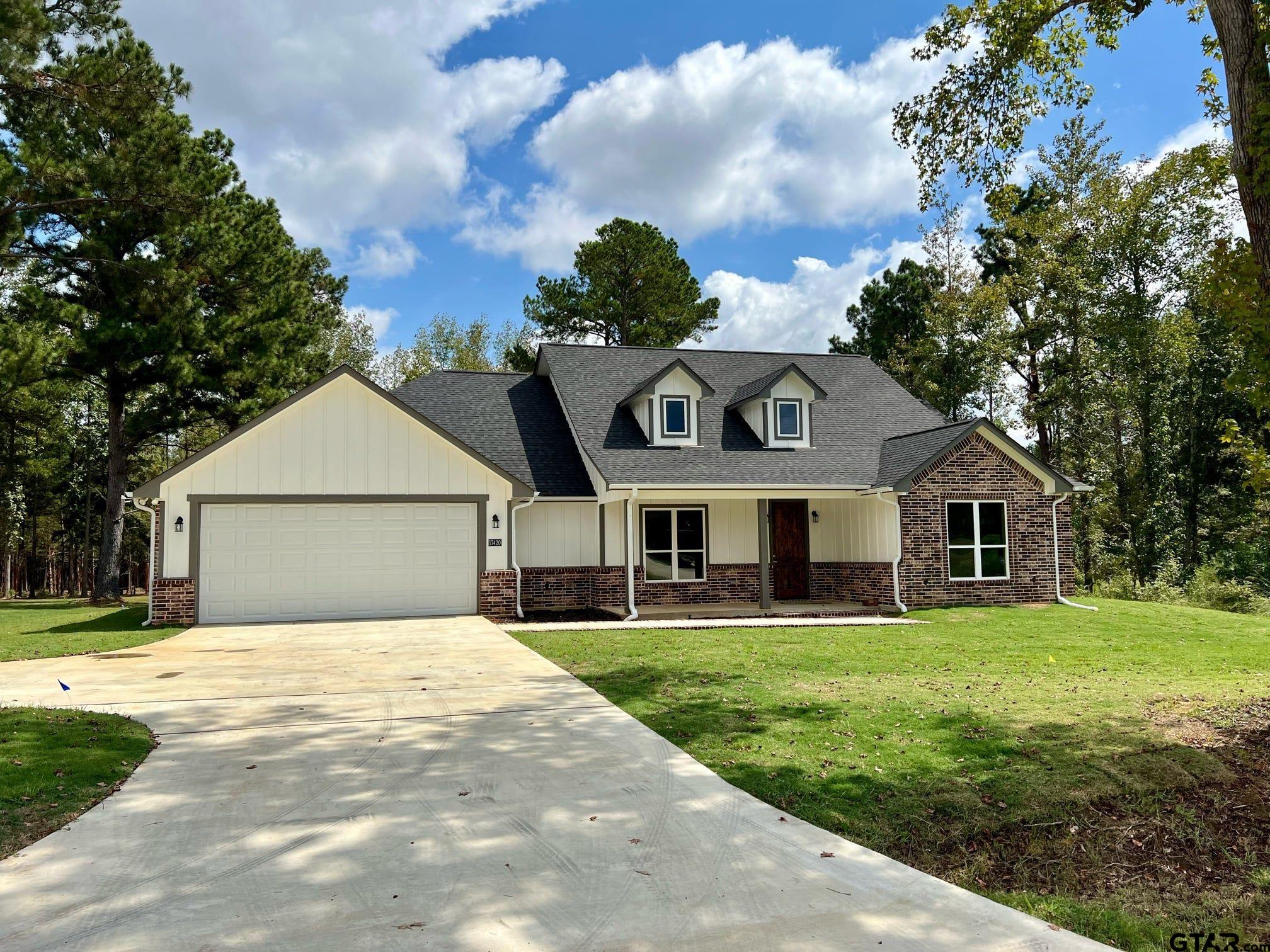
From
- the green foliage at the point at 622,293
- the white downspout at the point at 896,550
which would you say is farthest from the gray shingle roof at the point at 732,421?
the green foliage at the point at 622,293

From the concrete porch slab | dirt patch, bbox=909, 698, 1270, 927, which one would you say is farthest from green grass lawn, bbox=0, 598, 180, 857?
the concrete porch slab

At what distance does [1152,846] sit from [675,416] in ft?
49.5

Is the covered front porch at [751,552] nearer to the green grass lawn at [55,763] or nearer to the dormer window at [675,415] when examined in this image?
the dormer window at [675,415]

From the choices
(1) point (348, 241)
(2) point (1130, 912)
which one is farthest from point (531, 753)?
(1) point (348, 241)

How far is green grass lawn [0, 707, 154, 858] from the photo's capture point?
4.71 meters

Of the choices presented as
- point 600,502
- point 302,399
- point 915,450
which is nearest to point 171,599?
point 302,399

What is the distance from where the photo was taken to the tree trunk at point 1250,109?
619 cm

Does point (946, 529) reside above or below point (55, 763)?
above

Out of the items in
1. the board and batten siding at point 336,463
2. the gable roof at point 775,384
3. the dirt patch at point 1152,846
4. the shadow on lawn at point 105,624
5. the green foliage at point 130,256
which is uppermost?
the green foliage at point 130,256

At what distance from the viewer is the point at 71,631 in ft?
48.6

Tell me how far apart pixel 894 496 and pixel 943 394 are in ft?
55.7

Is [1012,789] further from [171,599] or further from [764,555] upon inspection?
[171,599]

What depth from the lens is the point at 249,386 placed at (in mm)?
25438

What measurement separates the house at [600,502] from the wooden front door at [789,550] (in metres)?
0.05
